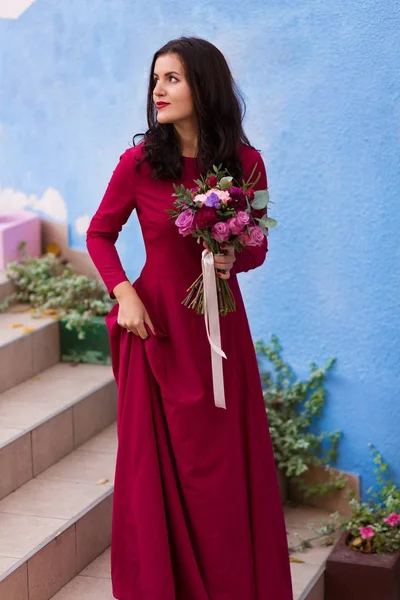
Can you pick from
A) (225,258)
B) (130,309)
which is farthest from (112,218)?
(225,258)

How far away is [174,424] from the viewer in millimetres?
3027

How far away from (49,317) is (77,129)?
2.94ft

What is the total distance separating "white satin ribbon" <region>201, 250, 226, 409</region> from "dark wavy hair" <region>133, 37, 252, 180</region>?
0.30 meters

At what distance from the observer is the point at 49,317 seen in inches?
184

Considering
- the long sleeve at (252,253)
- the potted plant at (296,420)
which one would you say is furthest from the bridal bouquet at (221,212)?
the potted plant at (296,420)

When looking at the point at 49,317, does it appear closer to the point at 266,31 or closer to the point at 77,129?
the point at 77,129

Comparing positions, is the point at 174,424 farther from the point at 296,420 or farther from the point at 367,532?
the point at 296,420

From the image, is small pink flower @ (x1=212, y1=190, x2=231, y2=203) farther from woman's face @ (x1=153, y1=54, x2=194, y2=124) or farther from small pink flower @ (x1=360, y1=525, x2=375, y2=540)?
small pink flower @ (x1=360, y1=525, x2=375, y2=540)

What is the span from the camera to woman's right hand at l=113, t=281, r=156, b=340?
296cm

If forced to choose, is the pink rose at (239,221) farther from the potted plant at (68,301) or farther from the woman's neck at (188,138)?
the potted plant at (68,301)

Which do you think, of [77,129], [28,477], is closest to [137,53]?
[77,129]

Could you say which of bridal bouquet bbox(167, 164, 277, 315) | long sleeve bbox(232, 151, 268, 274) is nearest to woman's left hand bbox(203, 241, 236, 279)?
bridal bouquet bbox(167, 164, 277, 315)

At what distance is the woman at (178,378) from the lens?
295 cm

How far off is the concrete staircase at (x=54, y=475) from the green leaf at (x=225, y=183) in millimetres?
1367
